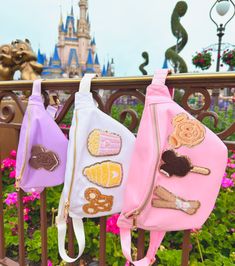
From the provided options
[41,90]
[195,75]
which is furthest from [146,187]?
[41,90]

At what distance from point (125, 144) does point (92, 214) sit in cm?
27

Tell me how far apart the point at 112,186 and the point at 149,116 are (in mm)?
285

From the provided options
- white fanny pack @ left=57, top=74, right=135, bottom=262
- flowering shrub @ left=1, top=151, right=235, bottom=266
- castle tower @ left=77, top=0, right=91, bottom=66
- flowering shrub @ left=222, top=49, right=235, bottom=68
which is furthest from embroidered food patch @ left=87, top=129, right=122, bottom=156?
castle tower @ left=77, top=0, right=91, bottom=66

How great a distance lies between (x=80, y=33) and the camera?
3888 cm

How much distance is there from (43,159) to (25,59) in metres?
1.78

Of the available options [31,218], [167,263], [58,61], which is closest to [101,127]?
A: [167,263]

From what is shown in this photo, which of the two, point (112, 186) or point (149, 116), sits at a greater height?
point (149, 116)

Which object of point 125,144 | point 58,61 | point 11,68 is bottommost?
point 125,144

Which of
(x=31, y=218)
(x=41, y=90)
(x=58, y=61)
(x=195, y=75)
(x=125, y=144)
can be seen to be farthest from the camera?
(x=58, y=61)

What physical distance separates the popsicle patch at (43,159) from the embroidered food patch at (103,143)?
18 cm

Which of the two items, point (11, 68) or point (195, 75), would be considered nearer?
point (195, 75)

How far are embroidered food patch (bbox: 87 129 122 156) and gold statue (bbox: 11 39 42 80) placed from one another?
174cm

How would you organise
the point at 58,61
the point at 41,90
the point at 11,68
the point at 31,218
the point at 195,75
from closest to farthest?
the point at 195,75
the point at 41,90
the point at 31,218
the point at 11,68
the point at 58,61

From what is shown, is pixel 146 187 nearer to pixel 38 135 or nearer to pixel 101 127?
pixel 101 127
